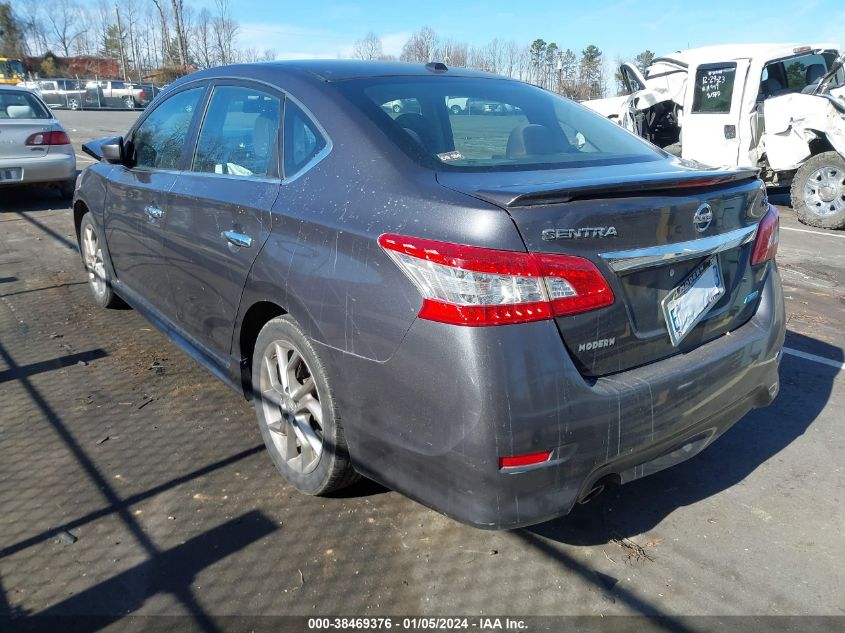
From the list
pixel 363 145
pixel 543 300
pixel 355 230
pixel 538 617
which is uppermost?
pixel 363 145

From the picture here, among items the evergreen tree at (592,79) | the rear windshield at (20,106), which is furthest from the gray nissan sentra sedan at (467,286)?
the evergreen tree at (592,79)

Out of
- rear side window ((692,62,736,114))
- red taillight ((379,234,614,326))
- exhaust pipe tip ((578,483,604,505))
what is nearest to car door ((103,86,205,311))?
red taillight ((379,234,614,326))

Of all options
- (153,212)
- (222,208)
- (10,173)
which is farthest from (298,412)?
(10,173)

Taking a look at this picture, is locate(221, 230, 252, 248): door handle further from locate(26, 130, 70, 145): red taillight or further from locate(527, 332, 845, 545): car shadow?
locate(26, 130, 70, 145): red taillight

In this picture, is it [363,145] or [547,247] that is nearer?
[547,247]

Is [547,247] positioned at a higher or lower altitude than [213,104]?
lower

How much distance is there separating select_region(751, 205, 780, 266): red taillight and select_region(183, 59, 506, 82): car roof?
1527 millimetres

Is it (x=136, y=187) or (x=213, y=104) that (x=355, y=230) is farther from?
(x=136, y=187)

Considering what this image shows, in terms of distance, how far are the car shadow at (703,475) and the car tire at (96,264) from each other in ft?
12.1

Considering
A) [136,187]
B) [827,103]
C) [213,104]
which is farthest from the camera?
[827,103]

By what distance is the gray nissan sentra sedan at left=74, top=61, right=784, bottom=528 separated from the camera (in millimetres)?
2068

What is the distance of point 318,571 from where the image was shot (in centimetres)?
252

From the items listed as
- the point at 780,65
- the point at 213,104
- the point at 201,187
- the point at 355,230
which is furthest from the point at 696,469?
the point at 780,65

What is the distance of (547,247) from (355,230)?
67 cm
